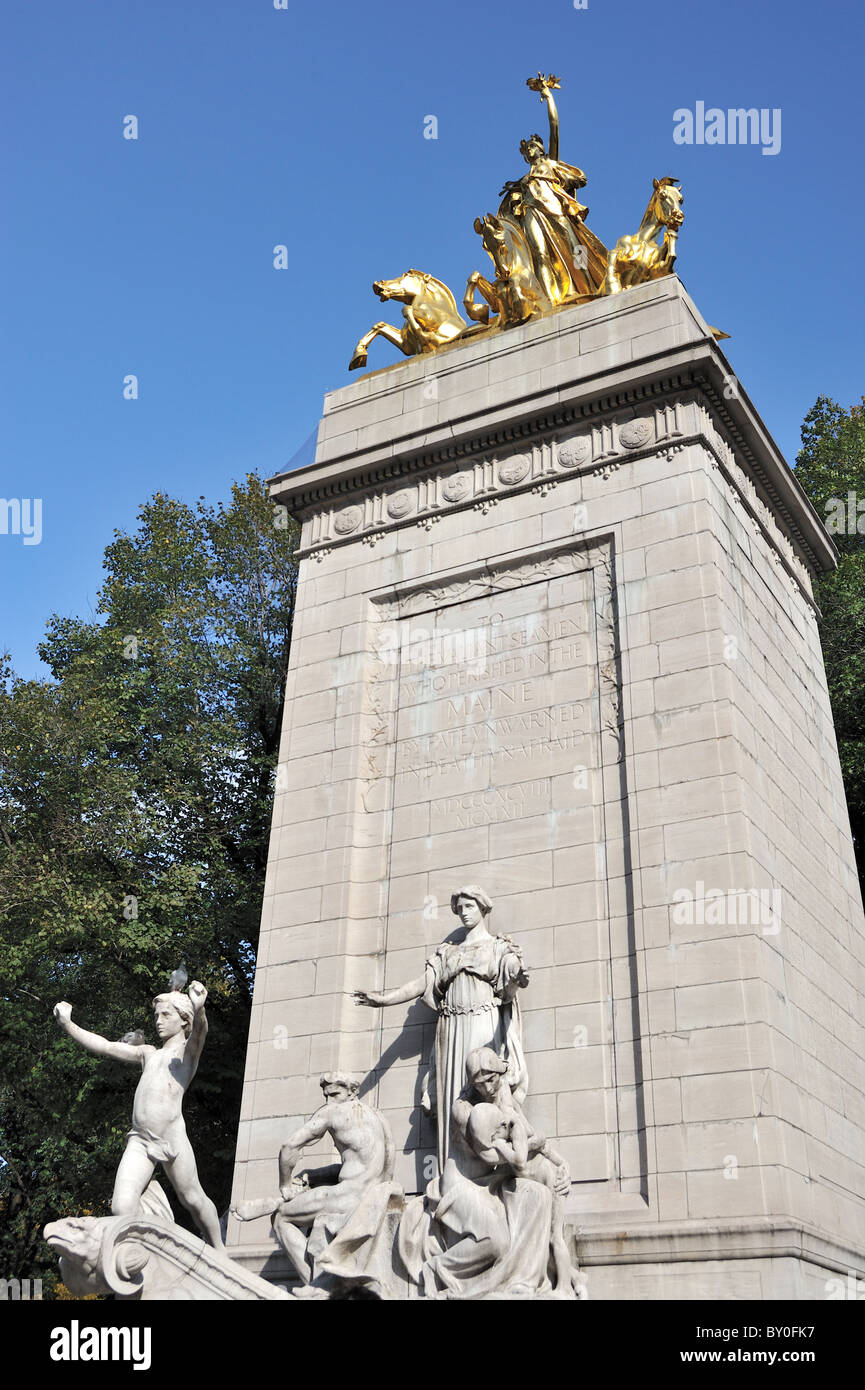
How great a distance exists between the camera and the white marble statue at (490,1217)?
1062 cm

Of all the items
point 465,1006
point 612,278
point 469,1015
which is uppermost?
point 612,278

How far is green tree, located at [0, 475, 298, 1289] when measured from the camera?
74.3 ft

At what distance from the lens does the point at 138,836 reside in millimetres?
23594

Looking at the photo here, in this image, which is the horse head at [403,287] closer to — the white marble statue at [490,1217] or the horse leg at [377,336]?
the horse leg at [377,336]

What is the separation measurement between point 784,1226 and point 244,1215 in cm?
575

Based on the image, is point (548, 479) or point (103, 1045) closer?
point (103, 1045)

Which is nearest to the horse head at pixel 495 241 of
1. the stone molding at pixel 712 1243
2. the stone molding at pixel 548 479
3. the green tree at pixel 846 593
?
the stone molding at pixel 548 479

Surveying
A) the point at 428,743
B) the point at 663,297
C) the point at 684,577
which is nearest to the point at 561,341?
the point at 663,297

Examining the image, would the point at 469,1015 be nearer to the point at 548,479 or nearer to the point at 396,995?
the point at 396,995

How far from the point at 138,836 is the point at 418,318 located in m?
10.8

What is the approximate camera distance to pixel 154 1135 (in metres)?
11.8

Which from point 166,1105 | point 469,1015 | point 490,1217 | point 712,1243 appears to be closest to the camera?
point 490,1217

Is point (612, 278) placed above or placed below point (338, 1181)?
above

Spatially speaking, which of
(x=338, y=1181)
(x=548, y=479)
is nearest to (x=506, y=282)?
(x=548, y=479)
